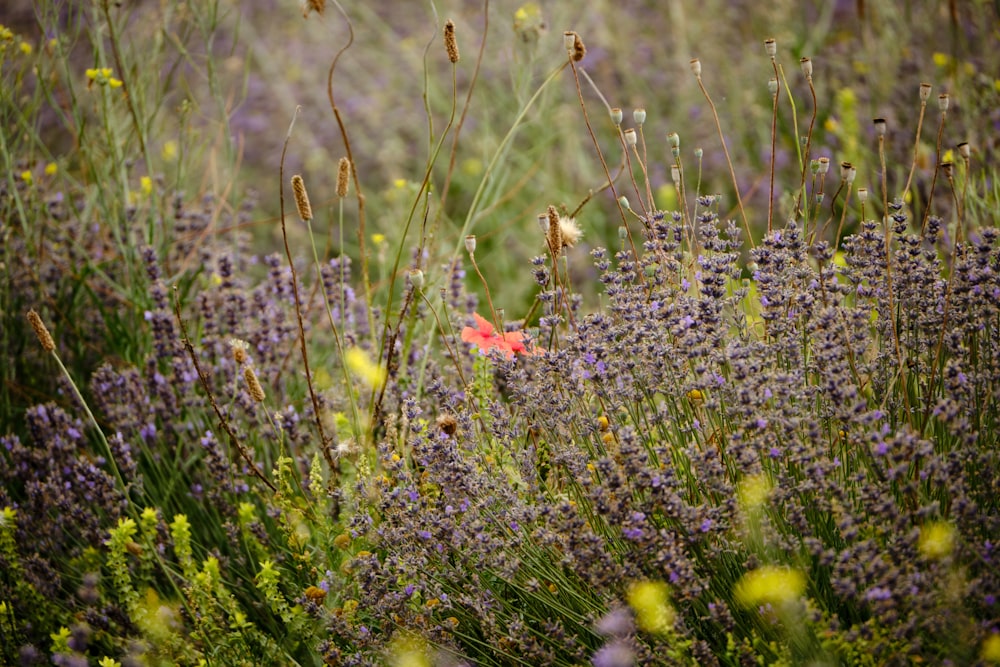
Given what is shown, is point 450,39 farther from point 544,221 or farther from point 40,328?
point 40,328

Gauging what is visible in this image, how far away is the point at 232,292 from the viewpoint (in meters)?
2.49

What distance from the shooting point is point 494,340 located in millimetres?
1880

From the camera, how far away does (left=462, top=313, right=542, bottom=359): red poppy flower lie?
70.2 inches

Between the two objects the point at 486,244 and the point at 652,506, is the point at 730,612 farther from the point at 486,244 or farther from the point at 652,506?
the point at 486,244

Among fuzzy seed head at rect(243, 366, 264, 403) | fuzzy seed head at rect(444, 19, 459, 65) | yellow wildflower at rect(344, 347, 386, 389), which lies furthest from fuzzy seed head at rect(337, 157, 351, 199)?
yellow wildflower at rect(344, 347, 386, 389)

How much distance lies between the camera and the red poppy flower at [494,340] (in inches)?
70.2

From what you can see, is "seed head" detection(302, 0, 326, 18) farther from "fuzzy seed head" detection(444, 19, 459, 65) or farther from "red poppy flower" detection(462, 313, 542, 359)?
"red poppy flower" detection(462, 313, 542, 359)

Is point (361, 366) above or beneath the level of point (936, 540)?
above

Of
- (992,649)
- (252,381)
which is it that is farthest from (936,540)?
(252,381)

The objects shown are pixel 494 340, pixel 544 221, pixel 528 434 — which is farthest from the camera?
pixel 528 434

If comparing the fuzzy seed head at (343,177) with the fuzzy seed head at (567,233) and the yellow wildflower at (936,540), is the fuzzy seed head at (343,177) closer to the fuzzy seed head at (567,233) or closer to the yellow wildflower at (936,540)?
the fuzzy seed head at (567,233)

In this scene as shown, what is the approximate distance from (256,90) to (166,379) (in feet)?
14.0

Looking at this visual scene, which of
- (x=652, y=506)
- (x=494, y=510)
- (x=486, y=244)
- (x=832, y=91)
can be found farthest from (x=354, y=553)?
(x=832, y=91)

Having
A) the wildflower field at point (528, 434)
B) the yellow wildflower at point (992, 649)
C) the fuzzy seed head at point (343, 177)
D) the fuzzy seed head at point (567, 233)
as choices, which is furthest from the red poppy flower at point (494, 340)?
the yellow wildflower at point (992, 649)
